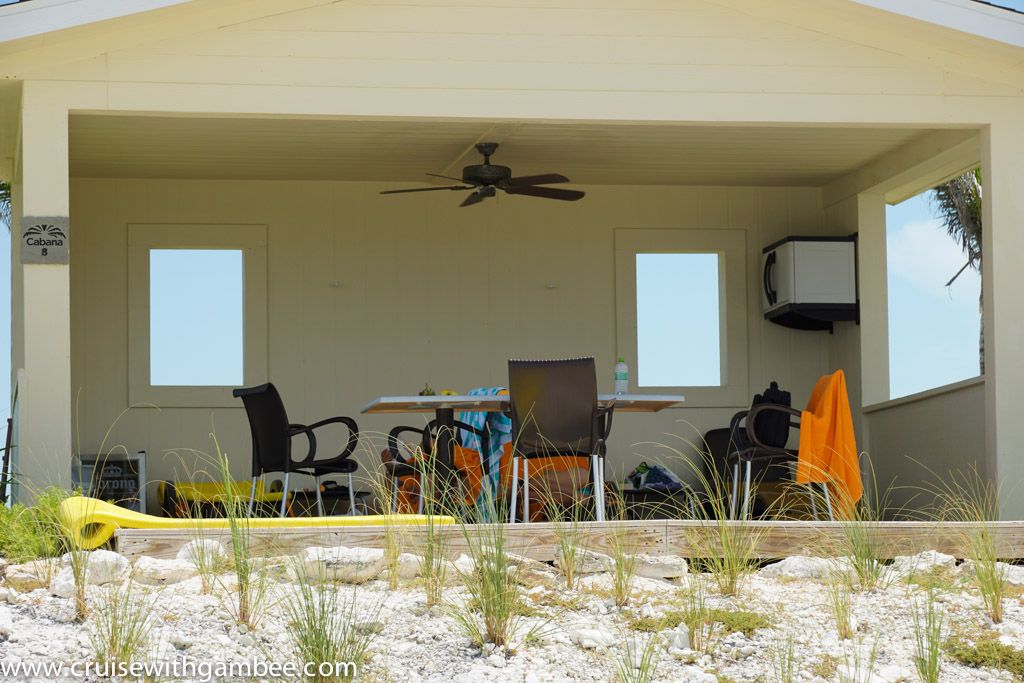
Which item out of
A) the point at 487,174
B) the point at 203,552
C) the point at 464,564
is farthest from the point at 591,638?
the point at 487,174

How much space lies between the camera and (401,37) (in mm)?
6898

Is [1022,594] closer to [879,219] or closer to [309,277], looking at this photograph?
[879,219]

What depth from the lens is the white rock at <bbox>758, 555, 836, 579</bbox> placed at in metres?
4.90

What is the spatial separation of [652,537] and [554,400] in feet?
4.91

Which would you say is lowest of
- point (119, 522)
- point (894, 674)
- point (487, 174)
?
point (894, 674)

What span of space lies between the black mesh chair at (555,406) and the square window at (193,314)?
13.7ft

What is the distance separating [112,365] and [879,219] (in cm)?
547

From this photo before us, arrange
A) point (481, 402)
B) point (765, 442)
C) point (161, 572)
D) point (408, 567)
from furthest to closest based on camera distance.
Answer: point (765, 442) < point (481, 402) < point (408, 567) < point (161, 572)

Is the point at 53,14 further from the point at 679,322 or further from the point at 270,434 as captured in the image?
the point at 679,322

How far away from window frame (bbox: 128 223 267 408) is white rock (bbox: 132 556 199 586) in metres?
5.40

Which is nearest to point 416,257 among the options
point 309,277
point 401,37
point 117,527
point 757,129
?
point 309,277

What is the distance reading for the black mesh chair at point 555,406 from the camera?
636cm

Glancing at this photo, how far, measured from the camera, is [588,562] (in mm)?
4824

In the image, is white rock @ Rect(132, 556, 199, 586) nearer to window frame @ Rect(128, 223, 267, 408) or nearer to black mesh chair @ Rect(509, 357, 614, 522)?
black mesh chair @ Rect(509, 357, 614, 522)
